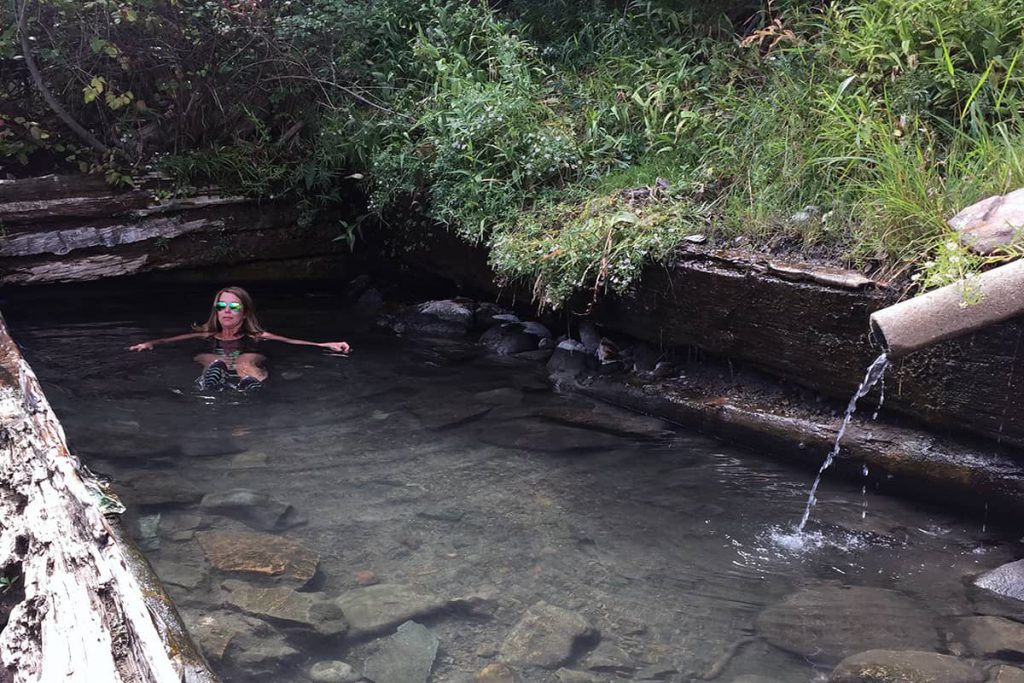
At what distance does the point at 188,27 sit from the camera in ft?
24.5

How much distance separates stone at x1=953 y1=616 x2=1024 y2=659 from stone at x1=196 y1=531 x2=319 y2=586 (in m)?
2.69

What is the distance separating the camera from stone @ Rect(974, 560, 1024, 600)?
11.9 ft

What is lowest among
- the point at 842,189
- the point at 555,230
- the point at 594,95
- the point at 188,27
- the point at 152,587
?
the point at 152,587

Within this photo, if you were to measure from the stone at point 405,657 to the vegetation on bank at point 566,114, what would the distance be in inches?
103

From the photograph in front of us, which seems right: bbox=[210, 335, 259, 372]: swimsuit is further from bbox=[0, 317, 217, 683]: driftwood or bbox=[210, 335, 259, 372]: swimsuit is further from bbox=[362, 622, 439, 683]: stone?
bbox=[362, 622, 439, 683]: stone

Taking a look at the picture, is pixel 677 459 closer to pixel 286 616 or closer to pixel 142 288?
pixel 286 616

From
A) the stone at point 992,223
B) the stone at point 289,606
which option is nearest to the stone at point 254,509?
the stone at point 289,606

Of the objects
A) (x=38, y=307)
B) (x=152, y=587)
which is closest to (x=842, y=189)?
(x=152, y=587)

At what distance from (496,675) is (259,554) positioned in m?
1.32

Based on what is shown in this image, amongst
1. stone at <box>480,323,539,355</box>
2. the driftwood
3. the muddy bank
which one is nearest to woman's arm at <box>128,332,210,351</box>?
stone at <box>480,323,539,355</box>

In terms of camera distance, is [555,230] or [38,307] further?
[38,307]

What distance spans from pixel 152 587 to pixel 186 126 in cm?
589

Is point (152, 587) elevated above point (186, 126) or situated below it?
below

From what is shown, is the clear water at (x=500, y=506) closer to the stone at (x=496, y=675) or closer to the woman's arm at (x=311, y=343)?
the stone at (x=496, y=675)
